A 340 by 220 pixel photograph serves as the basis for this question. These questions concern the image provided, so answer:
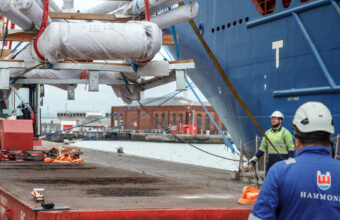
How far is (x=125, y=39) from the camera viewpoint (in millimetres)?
8539

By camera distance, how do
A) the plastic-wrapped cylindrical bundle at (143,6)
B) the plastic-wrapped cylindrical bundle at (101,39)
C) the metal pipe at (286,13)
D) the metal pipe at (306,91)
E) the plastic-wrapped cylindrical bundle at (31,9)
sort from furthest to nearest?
the metal pipe at (286,13) → the metal pipe at (306,91) → the plastic-wrapped cylindrical bundle at (143,6) → the plastic-wrapped cylindrical bundle at (31,9) → the plastic-wrapped cylindrical bundle at (101,39)

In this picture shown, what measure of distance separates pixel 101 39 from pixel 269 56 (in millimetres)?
6267

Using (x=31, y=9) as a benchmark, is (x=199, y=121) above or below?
below

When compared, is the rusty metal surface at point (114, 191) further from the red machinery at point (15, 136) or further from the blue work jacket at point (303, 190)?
the red machinery at point (15, 136)

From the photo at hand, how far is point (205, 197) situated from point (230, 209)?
959 millimetres

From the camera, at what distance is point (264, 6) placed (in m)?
13.8

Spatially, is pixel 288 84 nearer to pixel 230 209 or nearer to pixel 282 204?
pixel 230 209

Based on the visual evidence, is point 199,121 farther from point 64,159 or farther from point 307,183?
point 307,183

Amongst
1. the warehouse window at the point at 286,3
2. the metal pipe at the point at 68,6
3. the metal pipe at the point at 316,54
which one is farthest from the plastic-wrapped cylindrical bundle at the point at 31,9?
the warehouse window at the point at 286,3

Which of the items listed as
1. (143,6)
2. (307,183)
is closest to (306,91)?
(143,6)

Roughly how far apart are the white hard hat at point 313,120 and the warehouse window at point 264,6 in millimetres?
11189

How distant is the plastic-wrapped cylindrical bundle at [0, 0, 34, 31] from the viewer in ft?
31.3

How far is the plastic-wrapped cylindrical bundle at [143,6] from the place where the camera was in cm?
1038

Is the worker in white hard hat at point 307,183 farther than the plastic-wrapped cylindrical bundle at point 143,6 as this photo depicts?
No
